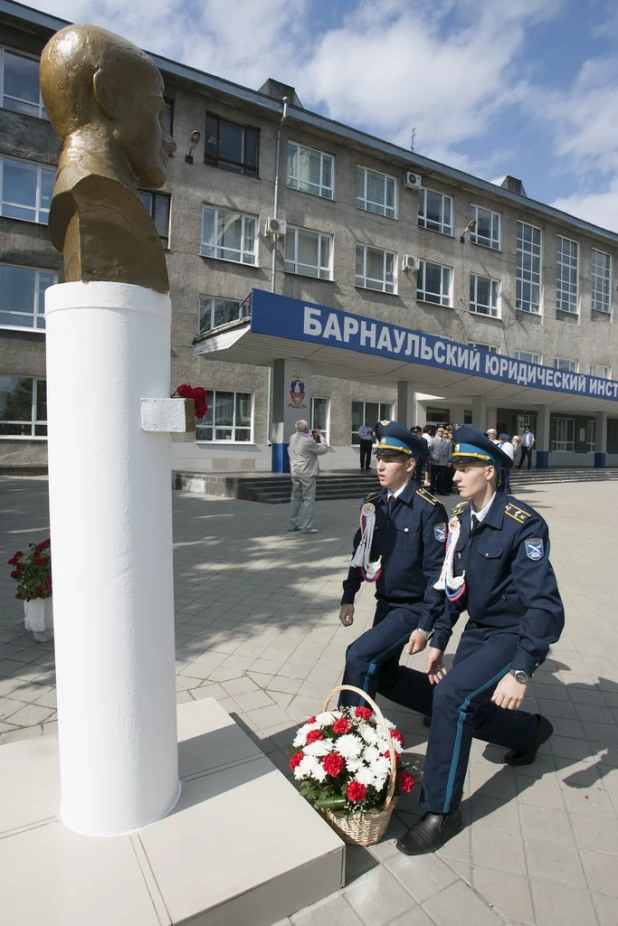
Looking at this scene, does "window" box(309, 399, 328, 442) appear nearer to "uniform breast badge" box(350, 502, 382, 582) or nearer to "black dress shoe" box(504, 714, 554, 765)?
"uniform breast badge" box(350, 502, 382, 582)

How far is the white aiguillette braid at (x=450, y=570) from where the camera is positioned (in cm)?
261

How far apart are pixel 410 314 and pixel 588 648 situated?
20472 mm

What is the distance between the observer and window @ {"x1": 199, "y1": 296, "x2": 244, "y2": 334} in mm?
19031

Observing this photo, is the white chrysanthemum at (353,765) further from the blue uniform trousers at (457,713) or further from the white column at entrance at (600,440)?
the white column at entrance at (600,440)

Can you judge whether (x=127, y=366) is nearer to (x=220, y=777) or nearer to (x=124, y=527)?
(x=124, y=527)

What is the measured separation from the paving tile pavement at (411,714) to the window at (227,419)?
11580mm

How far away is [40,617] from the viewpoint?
14.2 feet

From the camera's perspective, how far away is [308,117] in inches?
792

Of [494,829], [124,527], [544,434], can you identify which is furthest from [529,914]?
[544,434]

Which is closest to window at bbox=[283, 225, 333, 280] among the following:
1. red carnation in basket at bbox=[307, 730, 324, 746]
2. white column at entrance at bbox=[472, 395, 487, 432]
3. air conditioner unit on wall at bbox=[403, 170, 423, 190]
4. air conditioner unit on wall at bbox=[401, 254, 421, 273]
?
air conditioner unit on wall at bbox=[401, 254, 421, 273]

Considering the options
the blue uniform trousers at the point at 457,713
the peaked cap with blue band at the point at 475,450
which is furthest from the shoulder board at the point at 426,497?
the blue uniform trousers at the point at 457,713

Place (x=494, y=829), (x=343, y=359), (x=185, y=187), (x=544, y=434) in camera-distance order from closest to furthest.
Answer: (x=494, y=829) < (x=343, y=359) < (x=185, y=187) < (x=544, y=434)

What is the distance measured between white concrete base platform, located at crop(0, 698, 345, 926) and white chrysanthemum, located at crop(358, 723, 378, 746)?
1.14 ft

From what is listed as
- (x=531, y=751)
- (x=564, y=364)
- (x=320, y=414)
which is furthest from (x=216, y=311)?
(x=564, y=364)
